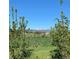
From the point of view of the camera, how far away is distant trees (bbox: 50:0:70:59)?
2.09 metres

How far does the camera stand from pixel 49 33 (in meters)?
2.11

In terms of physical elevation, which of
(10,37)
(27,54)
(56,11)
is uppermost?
(56,11)

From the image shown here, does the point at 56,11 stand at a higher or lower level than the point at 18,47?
higher

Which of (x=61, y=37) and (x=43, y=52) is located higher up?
(x=61, y=37)

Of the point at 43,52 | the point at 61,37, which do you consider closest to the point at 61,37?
the point at 61,37

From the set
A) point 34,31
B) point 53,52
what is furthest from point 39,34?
point 53,52

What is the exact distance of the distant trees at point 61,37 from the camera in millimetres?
2088

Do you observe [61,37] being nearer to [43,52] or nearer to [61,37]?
[61,37]

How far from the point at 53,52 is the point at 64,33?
0.22 metres

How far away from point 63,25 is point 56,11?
0.16m

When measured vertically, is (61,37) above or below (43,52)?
above

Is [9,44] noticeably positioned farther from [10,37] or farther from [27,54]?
[27,54]

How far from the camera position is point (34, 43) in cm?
212

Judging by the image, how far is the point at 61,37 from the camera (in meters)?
2.10
